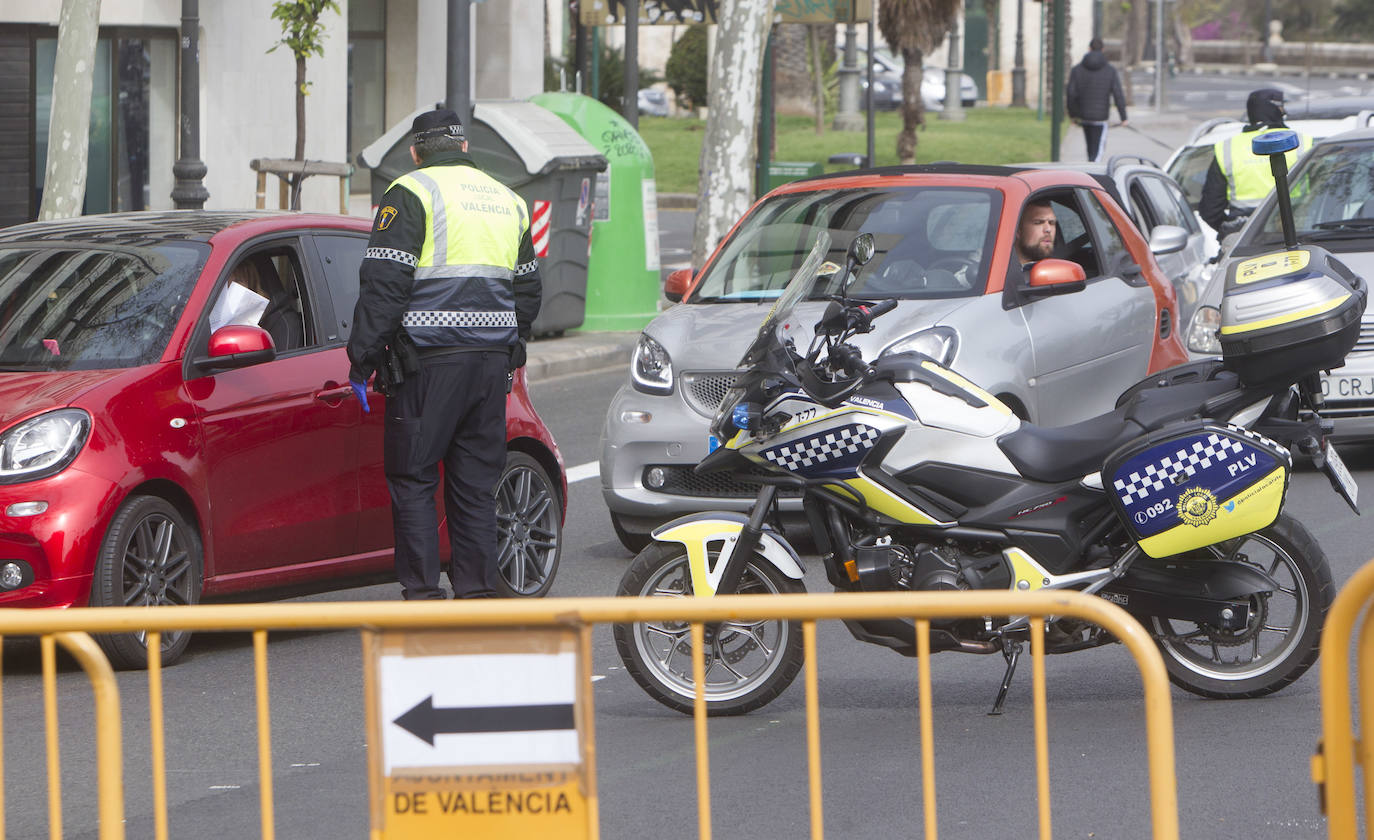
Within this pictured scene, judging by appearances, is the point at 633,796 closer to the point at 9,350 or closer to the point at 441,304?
the point at 441,304

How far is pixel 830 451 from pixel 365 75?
1848 cm

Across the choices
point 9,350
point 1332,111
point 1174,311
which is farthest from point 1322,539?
point 1332,111

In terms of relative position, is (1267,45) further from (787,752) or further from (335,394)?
(787,752)

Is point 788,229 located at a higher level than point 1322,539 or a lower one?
higher

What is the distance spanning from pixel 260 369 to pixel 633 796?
2.59 metres

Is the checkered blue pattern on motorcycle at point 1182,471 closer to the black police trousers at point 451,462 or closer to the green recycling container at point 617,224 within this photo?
the black police trousers at point 451,462

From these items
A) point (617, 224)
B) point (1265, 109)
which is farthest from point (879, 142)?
point (1265, 109)

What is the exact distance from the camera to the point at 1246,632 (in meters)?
6.04

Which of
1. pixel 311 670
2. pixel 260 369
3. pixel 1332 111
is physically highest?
pixel 1332 111

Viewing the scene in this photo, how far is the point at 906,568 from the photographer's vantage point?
6.05 meters

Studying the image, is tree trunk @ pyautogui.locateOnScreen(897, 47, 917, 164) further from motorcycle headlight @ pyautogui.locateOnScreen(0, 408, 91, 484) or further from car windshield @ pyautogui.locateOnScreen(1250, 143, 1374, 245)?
motorcycle headlight @ pyautogui.locateOnScreen(0, 408, 91, 484)

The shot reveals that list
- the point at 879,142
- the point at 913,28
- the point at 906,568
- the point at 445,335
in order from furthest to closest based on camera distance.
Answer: the point at 879,142 → the point at 913,28 → the point at 445,335 → the point at 906,568

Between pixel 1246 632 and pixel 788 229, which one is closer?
pixel 1246 632

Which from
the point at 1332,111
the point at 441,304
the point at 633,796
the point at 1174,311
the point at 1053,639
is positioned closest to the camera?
the point at 633,796
